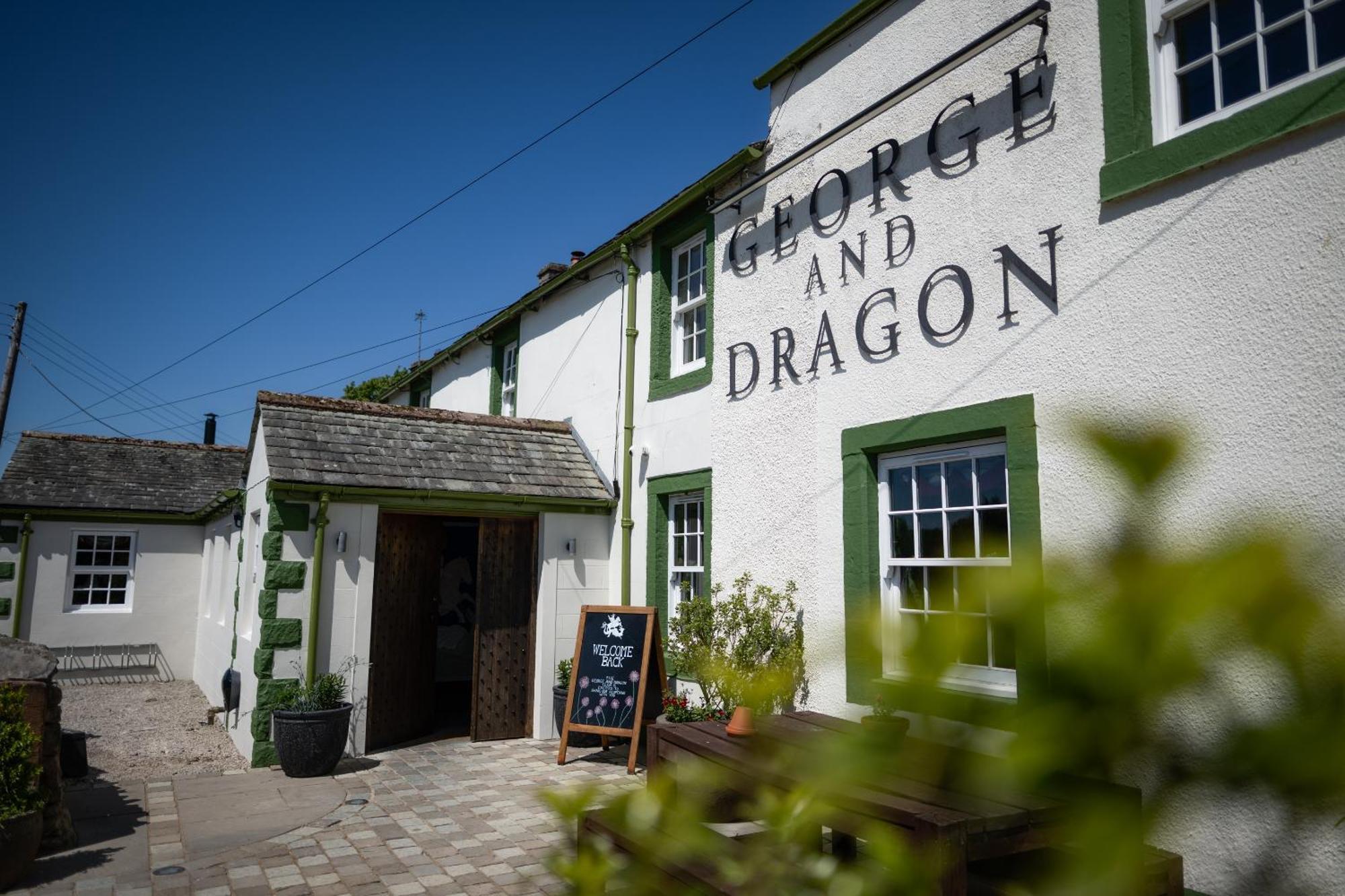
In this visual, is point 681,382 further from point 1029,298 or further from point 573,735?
point 1029,298

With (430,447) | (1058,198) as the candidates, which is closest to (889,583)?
(1058,198)

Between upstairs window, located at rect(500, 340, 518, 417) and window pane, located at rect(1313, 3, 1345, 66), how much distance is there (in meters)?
10.3

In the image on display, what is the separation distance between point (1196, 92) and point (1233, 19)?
0.39 meters

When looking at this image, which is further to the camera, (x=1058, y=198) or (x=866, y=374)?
(x=866, y=374)

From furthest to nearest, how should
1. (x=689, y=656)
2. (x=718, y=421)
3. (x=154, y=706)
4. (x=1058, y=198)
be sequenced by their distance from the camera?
1. (x=154, y=706)
2. (x=718, y=421)
3. (x=689, y=656)
4. (x=1058, y=198)

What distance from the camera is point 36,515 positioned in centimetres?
1500

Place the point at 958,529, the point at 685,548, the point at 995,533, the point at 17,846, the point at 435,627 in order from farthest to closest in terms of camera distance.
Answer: the point at 435,627, the point at 685,548, the point at 958,529, the point at 995,533, the point at 17,846

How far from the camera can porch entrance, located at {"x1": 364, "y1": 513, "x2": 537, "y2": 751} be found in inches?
382

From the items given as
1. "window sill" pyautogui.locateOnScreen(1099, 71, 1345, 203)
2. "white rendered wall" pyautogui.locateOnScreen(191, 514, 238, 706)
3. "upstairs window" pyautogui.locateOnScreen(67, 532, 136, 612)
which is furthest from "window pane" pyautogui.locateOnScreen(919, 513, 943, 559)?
"upstairs window" pyautogui.locateOnScreen(67, 532, 136, 612)

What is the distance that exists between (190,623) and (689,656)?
11.9 m

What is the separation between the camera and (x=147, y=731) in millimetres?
10789

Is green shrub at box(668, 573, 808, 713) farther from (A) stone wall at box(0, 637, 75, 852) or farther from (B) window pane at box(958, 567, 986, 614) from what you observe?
(B) window pane at box(958, 567, 986, 614)

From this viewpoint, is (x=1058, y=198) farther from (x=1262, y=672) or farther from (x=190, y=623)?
(x=190, y=623)

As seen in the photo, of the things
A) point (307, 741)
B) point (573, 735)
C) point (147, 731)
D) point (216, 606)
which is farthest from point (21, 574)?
point (573, 735)
